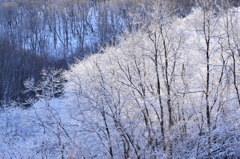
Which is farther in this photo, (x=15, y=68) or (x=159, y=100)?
(x=15, y=68)

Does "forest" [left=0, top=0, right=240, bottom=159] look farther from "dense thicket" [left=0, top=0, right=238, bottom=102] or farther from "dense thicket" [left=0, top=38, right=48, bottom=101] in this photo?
"dense thicket" [left=0, top=0, right=238, bottom=102]

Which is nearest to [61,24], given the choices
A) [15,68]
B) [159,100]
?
[15,68]

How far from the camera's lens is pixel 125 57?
14.9 meters

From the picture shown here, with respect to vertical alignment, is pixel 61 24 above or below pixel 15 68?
above

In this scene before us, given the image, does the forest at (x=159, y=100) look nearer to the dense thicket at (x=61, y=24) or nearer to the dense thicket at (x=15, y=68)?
the dense thicket at (x=15, y=68)

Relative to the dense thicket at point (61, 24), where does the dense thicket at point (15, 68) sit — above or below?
below

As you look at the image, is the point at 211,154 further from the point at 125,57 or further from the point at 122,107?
the point at 125,57

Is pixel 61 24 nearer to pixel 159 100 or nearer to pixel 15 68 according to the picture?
pixel 15 68

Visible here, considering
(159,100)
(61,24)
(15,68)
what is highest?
(61,24)

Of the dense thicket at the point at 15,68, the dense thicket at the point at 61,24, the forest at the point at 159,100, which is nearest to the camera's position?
the forest at the point at 159,100

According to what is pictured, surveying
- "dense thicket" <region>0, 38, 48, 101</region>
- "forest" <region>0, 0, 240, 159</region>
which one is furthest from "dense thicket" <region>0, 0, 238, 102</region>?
"forest" <region>0, 0, 240, 159</region>

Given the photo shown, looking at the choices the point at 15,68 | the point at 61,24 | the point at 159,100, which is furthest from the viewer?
the point at 61,24

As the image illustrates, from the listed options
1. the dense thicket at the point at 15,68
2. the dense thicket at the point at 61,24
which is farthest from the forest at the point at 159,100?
the dense thicket at the point at 61,24

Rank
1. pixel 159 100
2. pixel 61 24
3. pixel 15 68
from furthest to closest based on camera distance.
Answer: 1. pixel 61 24
2. pixel 15 68
3. pixel 159 100
